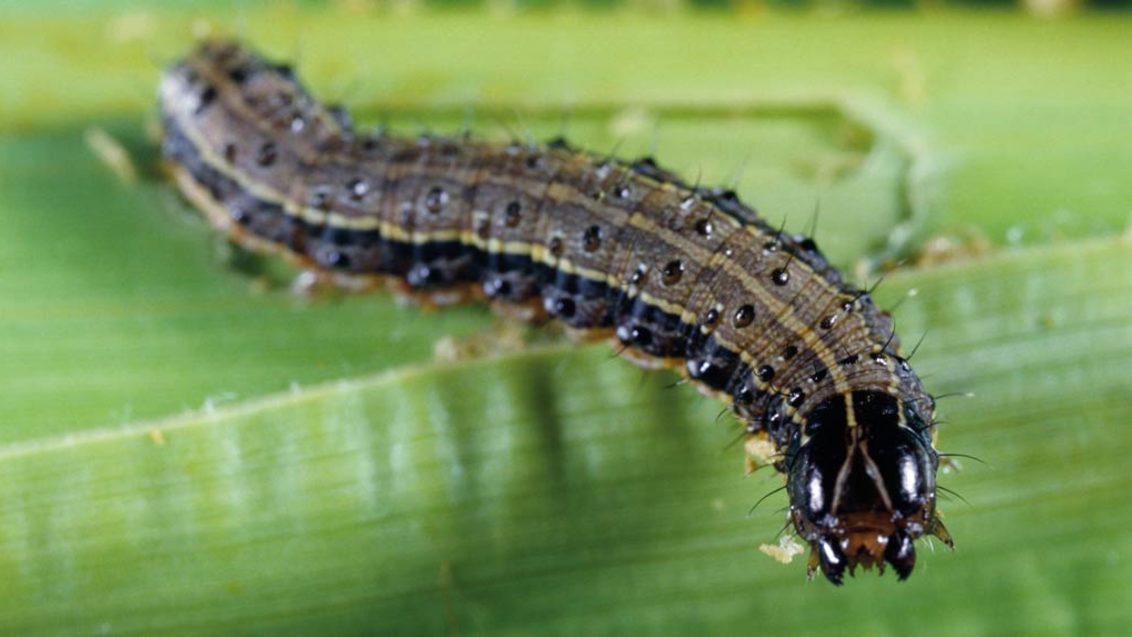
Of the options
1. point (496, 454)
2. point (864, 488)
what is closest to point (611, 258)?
point (496, 454)

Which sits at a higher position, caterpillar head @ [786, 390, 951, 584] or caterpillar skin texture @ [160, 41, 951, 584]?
caterpillar skin texture @ [160, 41, 951, 584]

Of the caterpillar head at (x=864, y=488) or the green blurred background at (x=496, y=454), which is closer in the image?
the caterpillar head at (x=864, y=488)

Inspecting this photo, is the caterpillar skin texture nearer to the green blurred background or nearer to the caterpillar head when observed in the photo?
the caterpillar head

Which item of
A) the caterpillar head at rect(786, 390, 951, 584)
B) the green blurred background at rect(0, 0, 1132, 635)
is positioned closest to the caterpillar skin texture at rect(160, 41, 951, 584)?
the caterpillar head at rect(786, 390, 951, 584)

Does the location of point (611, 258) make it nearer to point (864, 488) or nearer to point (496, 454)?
point (496, 454)

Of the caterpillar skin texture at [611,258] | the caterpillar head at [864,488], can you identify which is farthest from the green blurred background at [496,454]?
the caterpillar head at [864,488]

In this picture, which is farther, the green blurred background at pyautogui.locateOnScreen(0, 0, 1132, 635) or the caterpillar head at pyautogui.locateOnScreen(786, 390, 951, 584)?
the green blurred background at pyautogui.locateOnScreen(0, 0, 1132, 635)

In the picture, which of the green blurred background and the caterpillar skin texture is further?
the green blurred background

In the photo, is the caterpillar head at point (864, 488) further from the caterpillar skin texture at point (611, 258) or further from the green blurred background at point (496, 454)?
the green blurred background at point (496, 454)

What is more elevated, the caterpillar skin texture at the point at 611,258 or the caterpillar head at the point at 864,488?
the caterpillar skin texture at the point at 611,258
